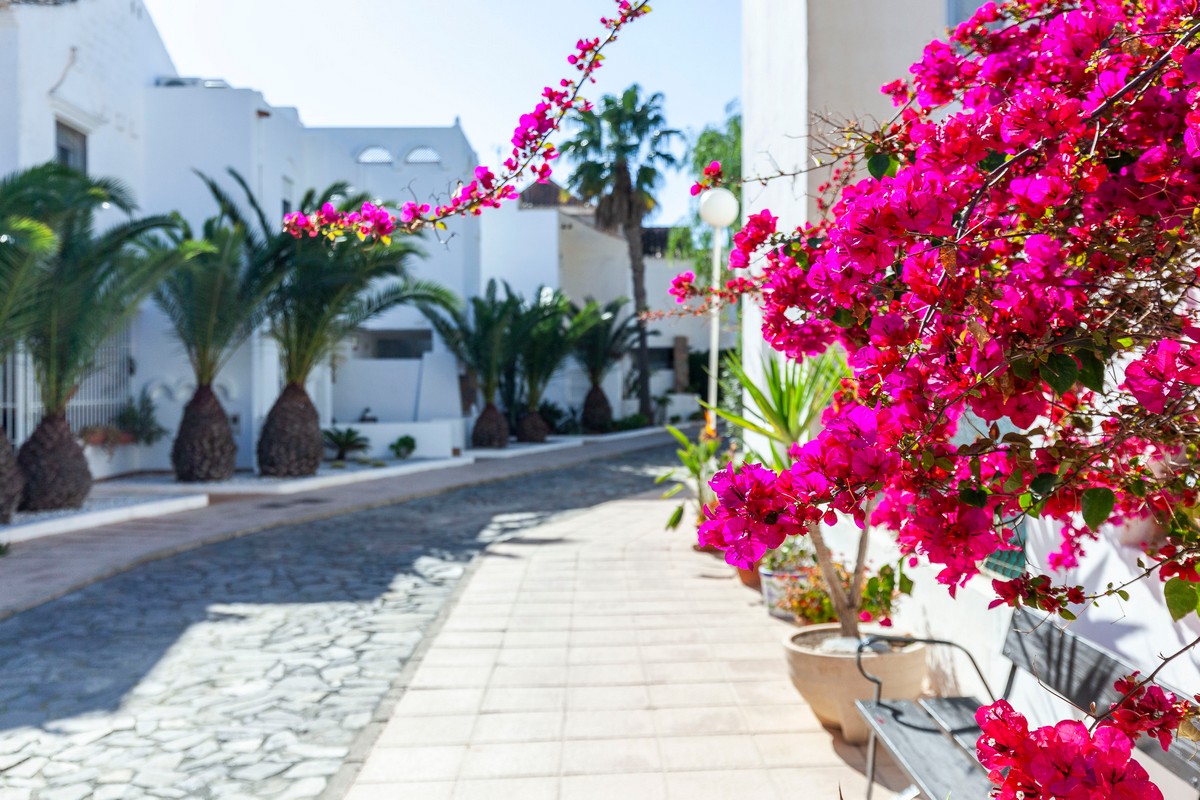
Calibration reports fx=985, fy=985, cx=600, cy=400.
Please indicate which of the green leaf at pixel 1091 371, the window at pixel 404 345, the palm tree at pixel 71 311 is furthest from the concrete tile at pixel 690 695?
the window at pixel 404 345

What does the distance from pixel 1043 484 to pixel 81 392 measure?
1455 cm

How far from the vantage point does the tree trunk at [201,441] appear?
46.2 ft

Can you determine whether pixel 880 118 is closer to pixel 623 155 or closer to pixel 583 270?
pixel 623 155

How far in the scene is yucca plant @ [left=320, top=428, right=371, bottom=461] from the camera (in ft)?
59.3

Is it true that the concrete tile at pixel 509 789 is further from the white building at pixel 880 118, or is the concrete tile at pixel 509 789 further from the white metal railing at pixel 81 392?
the white metal railing at pixel 81 392

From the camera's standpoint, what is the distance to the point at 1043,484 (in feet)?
5.68

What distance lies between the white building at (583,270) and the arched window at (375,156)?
469cm

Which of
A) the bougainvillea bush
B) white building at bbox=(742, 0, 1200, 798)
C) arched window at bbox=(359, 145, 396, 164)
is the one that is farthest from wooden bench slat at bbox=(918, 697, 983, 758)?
arched window at bbox=(359, 145, 396, 164)

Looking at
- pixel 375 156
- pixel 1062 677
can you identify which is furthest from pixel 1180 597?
pixel 375 156

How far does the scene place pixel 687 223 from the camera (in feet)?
80.4

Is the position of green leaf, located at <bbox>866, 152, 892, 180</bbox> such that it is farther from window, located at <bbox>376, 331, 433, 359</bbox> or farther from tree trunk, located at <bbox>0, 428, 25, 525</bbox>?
window, located at <bbox>376, 331, 433, 359</bbox>

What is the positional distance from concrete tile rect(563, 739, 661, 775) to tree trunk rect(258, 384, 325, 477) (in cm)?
1142

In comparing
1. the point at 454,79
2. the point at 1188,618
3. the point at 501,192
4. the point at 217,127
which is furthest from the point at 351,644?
the point at 217,127

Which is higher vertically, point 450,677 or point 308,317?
point 308,317
